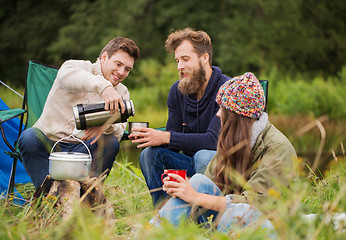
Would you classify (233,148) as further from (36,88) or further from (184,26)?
(184,26)

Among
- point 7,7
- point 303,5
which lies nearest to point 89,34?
point 7,7

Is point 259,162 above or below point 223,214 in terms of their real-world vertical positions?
above

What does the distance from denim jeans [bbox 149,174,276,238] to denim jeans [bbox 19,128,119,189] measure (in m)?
0.68

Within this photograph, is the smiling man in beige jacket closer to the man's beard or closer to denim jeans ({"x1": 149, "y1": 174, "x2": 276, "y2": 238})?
the man's beard

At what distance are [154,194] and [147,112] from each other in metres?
5.84

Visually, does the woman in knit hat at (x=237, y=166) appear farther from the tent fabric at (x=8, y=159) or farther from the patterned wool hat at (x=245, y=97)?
the tent fabric at (x=8, y=159)

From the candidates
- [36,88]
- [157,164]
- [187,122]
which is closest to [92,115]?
[157,164]

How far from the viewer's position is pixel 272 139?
177cm

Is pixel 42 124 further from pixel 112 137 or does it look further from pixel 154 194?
pixel 154 194

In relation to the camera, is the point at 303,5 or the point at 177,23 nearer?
the point at 177,23

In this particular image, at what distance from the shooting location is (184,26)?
1112cm

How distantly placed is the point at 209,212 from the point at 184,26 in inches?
379

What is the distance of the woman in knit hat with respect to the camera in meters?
1.69

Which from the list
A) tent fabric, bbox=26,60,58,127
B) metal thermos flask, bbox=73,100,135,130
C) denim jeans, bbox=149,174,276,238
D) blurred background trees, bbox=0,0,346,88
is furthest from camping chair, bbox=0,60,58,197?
blurred background trees, bbox=0,0,346,88
